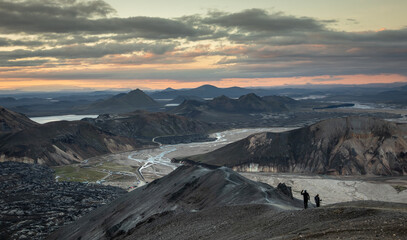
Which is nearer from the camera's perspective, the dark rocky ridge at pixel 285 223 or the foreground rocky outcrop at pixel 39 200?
the dark rocky ridge at pixel 285 223

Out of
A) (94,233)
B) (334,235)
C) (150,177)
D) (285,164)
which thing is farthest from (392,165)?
(334,235)

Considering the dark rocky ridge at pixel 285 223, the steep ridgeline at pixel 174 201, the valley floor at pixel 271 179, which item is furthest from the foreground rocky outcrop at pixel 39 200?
the dark rocky ridge at pixel 285 223

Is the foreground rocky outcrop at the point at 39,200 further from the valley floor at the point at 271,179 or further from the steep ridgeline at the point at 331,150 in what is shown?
the steep ridgeline at the point at 331,150

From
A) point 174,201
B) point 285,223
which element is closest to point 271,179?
point 174,201

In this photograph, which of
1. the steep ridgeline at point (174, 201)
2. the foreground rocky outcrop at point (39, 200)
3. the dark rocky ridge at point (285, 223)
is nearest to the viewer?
the dark rocky ridge at point (285, 223)

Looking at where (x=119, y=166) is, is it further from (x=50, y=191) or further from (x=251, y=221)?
Answer: (x=251, y=221)

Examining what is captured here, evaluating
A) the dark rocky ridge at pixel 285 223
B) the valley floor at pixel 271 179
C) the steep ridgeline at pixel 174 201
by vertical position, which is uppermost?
the dark rocky ridge at pixel 285 223

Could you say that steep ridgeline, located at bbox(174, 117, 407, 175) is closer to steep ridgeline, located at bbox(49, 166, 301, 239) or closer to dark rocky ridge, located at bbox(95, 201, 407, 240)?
steep ridgeline, located at bbox(49, 166, 301, 239)
